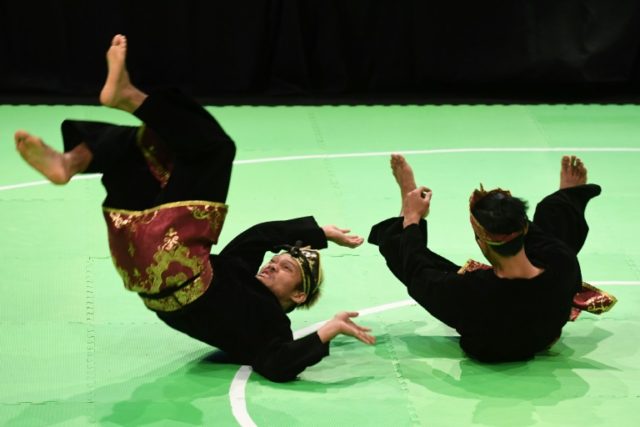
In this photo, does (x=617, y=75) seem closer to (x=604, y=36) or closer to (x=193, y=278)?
(x=604, y=36)

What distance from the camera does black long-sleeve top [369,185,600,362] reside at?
15.9 ft

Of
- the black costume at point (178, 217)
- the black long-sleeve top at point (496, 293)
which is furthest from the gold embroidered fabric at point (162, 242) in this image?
the black long-sleeve top at point (496, 293)

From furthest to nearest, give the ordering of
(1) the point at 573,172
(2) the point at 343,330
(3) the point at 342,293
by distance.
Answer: (3) the point at 342,293 → (1) the point at 573,172 → (2) the point at 343,330

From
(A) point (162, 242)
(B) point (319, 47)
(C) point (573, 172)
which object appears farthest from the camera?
(B) point (319, 47)

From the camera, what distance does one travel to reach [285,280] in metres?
5.18

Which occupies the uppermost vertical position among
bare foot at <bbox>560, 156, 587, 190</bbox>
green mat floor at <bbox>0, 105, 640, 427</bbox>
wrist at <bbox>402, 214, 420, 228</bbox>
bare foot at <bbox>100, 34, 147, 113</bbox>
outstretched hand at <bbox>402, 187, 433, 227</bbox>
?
bare foot at <bbox>100, 34, 147, 113</bbox>

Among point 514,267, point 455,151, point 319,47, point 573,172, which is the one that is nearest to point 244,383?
point 514,267

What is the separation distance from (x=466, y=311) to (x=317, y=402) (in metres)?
0.72

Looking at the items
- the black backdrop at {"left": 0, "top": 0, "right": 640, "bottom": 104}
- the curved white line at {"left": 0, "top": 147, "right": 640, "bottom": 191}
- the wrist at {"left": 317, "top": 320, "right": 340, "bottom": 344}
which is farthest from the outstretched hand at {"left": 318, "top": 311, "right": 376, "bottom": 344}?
the black backdrop at {"left": 0, "top": 0, "right": 640, "bottom": 104}

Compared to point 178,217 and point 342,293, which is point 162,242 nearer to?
point 178,217

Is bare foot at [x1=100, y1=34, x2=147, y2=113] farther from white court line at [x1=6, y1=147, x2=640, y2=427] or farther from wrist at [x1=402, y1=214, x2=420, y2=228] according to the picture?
wrist at [x1=402, y1=214, x2=420, y2=228]

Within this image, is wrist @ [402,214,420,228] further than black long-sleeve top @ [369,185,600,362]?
Yes

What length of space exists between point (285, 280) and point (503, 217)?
40.8 inches

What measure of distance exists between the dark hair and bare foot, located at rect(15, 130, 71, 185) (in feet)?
5.34
